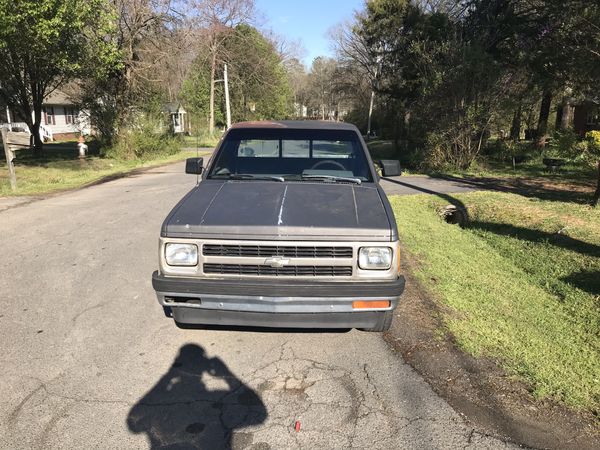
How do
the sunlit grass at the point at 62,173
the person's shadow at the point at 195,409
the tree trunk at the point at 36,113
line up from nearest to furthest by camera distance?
the person's shadow at the point at 195,409
the sunlit grass at the point at 62,173
the tree trunk at the point at 36,113

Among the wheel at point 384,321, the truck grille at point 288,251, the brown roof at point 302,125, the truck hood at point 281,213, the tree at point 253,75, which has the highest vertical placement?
the tree at point 253,75

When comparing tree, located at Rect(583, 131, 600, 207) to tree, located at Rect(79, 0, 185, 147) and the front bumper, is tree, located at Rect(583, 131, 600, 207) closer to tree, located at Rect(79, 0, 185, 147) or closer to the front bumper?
the front bumper

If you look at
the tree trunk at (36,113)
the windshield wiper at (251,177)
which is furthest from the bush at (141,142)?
Result: the windshield wiper at (251,177)

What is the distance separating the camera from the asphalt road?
282 cm

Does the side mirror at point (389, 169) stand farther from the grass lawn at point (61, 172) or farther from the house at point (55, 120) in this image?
the house at point (55, 120)

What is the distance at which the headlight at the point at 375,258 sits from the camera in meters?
3.44

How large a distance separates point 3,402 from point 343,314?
7.94 feet

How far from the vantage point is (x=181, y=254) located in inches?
138

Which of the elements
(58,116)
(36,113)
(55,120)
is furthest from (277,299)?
(58,116)

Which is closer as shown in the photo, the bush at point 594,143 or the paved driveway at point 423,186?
the bush at point 594,143

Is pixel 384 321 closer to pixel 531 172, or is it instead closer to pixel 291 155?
pixel 291 155

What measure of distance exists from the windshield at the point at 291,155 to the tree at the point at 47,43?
9.70 metres

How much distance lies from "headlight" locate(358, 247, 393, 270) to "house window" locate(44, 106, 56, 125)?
Answer: 143ft

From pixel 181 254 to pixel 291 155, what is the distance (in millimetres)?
1876
